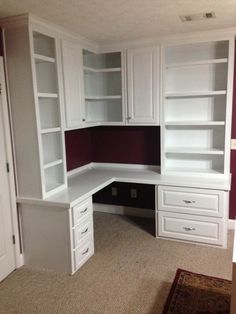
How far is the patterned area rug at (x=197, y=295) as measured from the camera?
2.32m

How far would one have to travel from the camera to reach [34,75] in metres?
2.64

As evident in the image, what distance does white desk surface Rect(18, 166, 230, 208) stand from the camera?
2.86 meters

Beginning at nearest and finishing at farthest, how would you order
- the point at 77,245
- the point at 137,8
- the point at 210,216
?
the point at 137,8 → the point at 77,245 → the point at 210,216

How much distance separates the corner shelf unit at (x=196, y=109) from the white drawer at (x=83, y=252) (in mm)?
1278

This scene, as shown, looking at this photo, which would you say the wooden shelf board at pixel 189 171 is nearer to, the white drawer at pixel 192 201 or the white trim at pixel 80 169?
the white drawer at pixel 192 201

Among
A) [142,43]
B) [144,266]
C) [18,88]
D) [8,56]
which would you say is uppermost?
[142,43]

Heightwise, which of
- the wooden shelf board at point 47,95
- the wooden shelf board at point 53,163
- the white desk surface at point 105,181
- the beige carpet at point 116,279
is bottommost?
the beige carpet at point 116,279

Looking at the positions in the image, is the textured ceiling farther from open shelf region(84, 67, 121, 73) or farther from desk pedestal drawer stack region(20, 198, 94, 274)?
desk pedestal drawer stack region(20, 198, 94, 274)

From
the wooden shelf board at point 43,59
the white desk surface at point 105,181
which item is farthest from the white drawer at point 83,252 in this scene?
the wooden shelf board at point 43,59

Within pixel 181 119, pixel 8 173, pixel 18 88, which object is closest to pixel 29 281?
pixel 8 173

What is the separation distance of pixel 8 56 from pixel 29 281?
2.07 metres

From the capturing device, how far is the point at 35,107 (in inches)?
106

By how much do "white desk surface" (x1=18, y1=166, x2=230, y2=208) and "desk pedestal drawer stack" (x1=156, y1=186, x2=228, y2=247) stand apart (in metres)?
0.08

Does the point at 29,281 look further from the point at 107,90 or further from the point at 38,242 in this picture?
the point at 107,90
